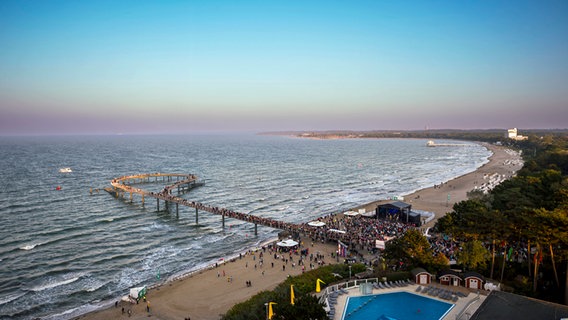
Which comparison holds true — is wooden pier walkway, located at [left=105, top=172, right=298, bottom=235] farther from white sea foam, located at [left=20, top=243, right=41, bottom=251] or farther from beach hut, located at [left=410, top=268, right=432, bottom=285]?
beach hut, located at [left=410, top=268, right=432, bottom=285]

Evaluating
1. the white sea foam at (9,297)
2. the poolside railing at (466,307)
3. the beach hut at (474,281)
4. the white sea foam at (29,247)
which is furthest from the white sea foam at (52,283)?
the beach hut at (474,281)

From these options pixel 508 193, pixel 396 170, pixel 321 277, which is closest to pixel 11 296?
pixel 321 277

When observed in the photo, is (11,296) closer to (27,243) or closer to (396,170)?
(27,243)

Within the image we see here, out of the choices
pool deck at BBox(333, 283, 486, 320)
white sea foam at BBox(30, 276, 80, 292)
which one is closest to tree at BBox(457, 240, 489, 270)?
pool deck at BBox(333, 283, 486, 320)

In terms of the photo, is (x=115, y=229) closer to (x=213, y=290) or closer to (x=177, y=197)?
(x=177, y=197)

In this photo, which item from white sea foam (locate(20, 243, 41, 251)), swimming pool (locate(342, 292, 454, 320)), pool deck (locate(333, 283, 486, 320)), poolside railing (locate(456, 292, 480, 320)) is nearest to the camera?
poolside railing (locate(456, 292, 480, 320))

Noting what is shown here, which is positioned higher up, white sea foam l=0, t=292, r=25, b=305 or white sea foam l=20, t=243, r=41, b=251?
white sea foam l=20, t=243, r=41, b=251
